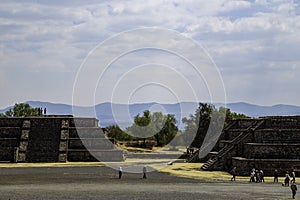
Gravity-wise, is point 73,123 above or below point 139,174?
above

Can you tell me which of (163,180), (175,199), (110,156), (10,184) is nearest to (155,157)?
(110,156)

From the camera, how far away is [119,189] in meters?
32.9

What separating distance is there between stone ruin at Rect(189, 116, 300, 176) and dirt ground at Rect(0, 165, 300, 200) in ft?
14.2

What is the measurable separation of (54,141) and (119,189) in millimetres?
33621

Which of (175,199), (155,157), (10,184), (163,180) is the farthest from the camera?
(155,157)

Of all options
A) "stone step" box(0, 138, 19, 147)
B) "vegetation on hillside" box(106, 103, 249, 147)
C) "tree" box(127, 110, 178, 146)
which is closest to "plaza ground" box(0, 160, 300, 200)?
"stone step" box(0, 138, 19, 147)

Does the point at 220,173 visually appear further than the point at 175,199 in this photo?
Yes

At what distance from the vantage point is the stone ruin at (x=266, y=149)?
1775 inches

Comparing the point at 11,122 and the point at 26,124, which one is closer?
the point at 26,124

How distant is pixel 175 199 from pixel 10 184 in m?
13.8

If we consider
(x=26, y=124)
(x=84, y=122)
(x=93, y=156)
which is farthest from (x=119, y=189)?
(x=26, y=124)

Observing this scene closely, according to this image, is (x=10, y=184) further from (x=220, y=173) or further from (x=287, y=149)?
(x=287, y=149)

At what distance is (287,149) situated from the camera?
A: 4653 centimetres

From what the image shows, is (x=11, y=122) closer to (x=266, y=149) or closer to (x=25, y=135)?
(x=25, y=135)
